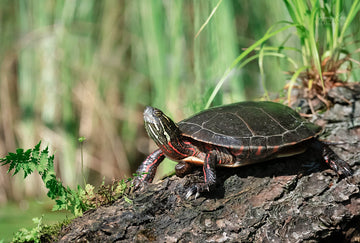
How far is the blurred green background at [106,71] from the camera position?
2.83m

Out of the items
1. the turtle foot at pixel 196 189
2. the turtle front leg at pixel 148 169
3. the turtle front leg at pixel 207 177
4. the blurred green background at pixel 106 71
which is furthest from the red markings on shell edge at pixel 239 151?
the blurred green background at pixel 106 71

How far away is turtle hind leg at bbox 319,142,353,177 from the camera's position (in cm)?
186

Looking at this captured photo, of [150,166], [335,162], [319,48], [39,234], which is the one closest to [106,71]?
[150,166]

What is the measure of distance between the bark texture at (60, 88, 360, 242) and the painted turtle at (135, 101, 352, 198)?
3.5 inches

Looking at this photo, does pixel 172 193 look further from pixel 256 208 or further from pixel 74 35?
pixel 74 35

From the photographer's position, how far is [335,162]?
1.91m

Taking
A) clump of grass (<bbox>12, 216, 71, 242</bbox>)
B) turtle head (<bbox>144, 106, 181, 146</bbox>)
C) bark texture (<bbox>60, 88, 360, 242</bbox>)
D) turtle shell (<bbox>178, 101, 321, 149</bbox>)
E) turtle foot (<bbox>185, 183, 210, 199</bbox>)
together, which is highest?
turtle head (<bbox>144, 106, 181, 146</bbox>)

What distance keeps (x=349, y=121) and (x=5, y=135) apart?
11.2 ft

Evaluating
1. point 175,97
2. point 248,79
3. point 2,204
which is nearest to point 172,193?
point 175,97

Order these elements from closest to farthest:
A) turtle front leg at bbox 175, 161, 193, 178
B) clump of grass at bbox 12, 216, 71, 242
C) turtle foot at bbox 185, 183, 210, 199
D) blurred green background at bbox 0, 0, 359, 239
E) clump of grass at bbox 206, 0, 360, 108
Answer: clump of grass at bbox 12, 216, 71, 242 < turtle foot at bbox 185, 183, 210, 199 < turtle front leg at bbox 175, 161, 193, 178 < clump of grass at bbox 206, 0, 360, 108 < blurred green background at bbox 0, 0, 359, 239

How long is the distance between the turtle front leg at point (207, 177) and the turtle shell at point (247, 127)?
93 millimetres

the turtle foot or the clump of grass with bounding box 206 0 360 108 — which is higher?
the clump of grass with bounding box 206 0 360 108

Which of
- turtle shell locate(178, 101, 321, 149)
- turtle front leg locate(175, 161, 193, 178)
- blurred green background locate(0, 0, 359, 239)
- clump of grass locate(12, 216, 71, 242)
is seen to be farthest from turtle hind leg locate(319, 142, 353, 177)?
clump of grass locate(12, 216, 71, 242)

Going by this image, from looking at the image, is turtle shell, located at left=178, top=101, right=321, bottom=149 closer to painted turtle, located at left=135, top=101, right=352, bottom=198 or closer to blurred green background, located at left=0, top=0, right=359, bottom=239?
painted turtle, located at left=135, top=101, right=352, bottom=198
